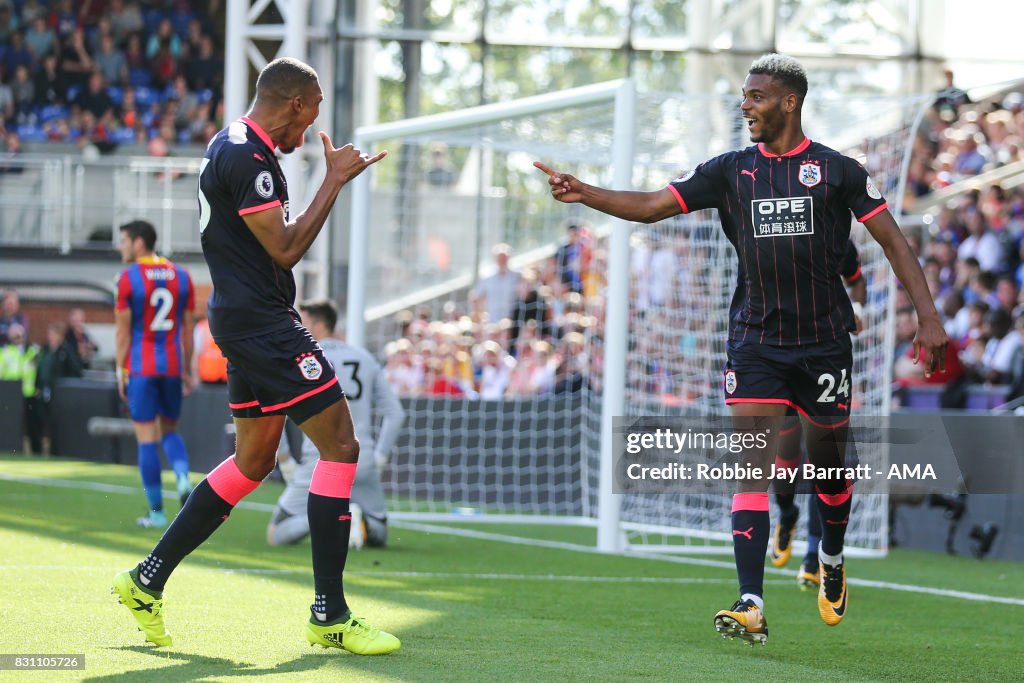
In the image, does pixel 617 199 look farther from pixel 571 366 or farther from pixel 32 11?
pixel 32 11

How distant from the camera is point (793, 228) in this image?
569cm

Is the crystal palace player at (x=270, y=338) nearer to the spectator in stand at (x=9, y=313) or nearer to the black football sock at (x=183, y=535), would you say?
Result: the black football sock at (x=183, y=535)

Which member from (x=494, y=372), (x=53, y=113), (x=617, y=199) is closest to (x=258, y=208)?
(x=617, y=199)

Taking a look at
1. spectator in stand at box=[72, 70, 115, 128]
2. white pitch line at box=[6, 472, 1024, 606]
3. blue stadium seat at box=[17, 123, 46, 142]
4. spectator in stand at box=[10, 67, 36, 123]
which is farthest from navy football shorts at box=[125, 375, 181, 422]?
spectator in stand at box=[10, 67, 36, 123]

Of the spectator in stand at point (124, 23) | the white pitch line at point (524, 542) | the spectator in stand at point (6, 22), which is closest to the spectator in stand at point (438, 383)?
the white pitch line at point (524, 542)

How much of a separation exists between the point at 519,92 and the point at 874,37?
5272 millimetres

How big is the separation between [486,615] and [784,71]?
2.66 m

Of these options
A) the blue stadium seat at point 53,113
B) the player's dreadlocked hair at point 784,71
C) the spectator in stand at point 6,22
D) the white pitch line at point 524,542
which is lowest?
the white pitch line at point 524,542

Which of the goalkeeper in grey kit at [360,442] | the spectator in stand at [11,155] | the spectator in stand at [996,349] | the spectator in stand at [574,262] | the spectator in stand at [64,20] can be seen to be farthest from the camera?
the spectator in stand at [64,20]

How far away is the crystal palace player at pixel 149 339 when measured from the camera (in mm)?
9953

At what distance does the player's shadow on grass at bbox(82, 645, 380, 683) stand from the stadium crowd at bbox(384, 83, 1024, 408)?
6755 millimetres

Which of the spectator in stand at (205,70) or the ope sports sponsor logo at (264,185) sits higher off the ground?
the spectator in stand at (205,70)

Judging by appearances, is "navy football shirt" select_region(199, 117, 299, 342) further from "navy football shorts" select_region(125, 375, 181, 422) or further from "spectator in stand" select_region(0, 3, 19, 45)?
"spectator in stand" select_region(0, 3, 19, 45)

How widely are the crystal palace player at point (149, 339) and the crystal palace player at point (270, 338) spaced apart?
4857 millimetres
